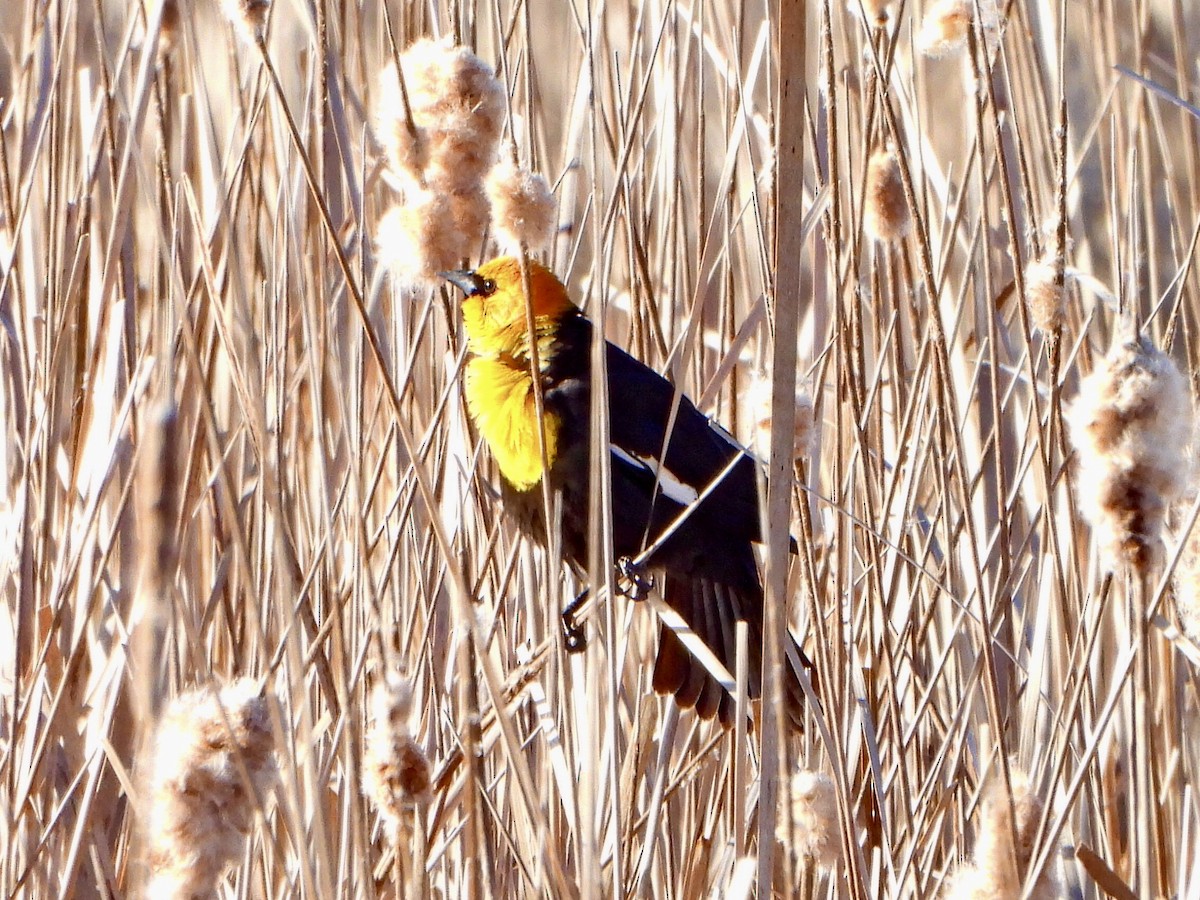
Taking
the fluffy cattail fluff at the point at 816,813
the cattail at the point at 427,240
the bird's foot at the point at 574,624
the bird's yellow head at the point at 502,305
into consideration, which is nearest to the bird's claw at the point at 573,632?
the bird's foot at the point at 574,624

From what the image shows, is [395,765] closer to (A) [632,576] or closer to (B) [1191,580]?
(B) [1191,580]

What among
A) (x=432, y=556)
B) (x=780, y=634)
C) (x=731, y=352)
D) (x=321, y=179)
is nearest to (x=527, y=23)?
(x=321, y=179)

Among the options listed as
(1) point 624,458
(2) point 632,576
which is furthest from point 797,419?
(1) point 624,458

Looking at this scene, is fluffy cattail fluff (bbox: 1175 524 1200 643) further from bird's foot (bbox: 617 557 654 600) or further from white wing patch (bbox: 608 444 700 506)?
white wing patch (bbox: 608 444 700 506)

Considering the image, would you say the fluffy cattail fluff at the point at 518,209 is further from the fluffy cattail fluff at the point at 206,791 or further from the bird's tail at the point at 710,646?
the bird's tail at the point at 710,646

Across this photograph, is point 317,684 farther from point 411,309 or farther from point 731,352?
point 731,352

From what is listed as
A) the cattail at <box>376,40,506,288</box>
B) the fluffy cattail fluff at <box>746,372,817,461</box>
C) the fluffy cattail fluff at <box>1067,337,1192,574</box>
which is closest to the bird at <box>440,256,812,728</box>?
the fluffy cattail fluff at <box>746,372,817,461</box>

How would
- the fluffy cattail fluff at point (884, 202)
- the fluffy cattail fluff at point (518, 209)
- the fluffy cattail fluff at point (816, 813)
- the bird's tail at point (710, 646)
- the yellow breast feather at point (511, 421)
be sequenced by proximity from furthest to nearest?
the yellow breast feather at point (511, 421)
the bird's tail at point (710, 646)
the fluffy cattail fluff at point (884, 202)
the fluffy cattail fluff at point (816, 813)
the fluffy cattail fluff at point (518, 209)
